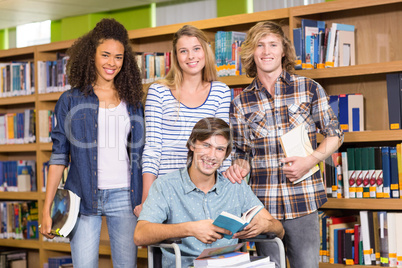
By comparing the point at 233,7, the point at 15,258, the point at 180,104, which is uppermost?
the point at 233,7

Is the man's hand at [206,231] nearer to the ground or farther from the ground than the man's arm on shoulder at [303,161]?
nearer to the ground

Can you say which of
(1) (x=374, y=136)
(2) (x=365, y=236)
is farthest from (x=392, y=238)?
(1) (x=374, y=136)

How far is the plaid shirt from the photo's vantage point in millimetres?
2469

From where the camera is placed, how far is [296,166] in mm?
2416

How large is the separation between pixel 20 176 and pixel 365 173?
10.6 ft

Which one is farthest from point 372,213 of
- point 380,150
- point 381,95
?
point 381,95

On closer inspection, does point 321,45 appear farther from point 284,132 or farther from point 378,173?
point 284,132

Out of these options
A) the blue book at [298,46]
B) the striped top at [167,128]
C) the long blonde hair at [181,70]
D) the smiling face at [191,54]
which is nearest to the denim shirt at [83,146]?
the striped top at [167,128]

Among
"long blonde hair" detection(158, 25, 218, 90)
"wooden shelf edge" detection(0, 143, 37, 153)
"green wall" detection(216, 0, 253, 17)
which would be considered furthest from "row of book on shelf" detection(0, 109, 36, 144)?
"long blonde hair" detection(158, 25, 218, 90)

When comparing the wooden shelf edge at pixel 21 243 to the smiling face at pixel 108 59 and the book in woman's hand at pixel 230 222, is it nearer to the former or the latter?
the smiling face at pixel 108 59

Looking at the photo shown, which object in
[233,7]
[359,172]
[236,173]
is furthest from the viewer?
[233,7]

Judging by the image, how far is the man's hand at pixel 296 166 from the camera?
2.42m

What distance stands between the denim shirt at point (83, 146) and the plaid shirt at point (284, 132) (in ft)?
1.84

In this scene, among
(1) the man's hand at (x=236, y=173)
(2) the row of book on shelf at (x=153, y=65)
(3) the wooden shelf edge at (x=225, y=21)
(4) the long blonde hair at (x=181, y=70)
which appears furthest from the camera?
(2) the row of book on shelf at (x=153, y=65)
